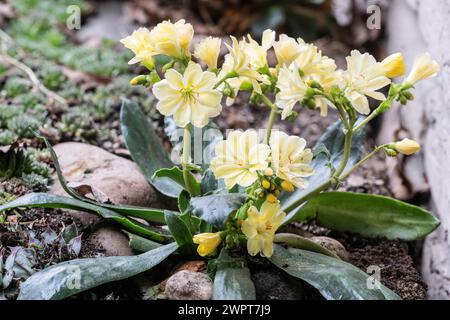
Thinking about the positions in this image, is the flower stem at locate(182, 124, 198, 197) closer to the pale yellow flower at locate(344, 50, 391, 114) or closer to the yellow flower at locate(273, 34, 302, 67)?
the yellow flower at locate(273, 34, 302, 67)

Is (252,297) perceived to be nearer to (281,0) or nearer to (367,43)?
(367,43)

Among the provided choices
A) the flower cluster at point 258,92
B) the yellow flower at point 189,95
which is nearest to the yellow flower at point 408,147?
the flower cluster at point 258,92

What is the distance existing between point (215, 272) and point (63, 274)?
0.36 meters

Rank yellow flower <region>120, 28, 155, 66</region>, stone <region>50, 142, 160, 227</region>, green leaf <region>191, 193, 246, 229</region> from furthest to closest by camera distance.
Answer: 1. stone <region>50, 142, 160, 227</region>
2. yellow flower <region>120, 28, 155, 66</region>
3. green leaf <region>191, 193, 246, 229</region>

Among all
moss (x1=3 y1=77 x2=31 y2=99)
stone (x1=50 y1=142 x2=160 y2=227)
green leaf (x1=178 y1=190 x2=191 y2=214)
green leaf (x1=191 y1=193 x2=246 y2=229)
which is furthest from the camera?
moss (x1=3 y1=77 x2=31 y2=99)

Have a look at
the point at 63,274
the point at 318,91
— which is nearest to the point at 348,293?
the point at 318,91

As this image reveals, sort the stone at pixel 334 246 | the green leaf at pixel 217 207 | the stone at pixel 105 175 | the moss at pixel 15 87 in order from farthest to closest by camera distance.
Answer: the moss at pixel 15 87
the stone at pixel 105 175
the stone at pixel 334 246
the green leaf at pixel 217 207

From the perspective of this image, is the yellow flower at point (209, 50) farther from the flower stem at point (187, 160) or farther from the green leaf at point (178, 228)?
the green leaf at point (178, 228)

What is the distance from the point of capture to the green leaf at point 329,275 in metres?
1.42

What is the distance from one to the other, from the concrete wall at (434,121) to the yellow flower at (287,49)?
66 cm

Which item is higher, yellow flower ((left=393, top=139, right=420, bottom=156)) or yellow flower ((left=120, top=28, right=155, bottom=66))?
yellow flower ((left=120, top=28, right=155, bottom=66))

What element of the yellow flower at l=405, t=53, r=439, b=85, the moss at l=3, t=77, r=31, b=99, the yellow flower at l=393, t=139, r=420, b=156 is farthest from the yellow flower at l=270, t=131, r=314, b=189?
the moss at l=3, t=77, r=31, b=99

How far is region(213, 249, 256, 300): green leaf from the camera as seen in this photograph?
55.2 inches

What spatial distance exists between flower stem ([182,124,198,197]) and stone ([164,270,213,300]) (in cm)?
23
